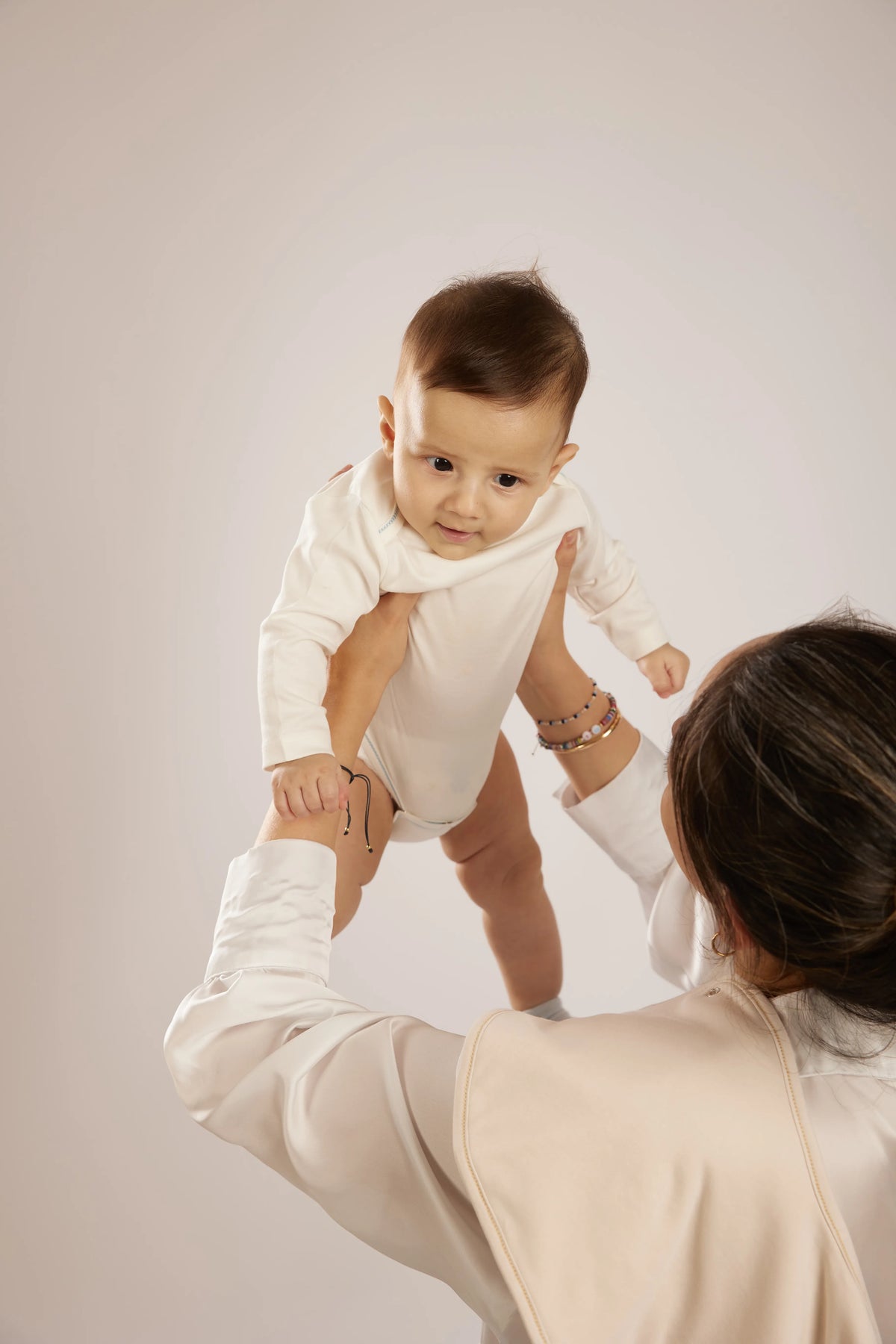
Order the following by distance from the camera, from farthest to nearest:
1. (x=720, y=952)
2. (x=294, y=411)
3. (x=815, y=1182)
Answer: (x=294, y=411), (x=720, y=952), (x=815, y=1182)

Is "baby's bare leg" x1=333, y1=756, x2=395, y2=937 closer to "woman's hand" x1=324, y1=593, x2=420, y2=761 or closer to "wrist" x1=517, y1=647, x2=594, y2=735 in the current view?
"woman's hand" x1=324, y1=593, x2=420, y2=761

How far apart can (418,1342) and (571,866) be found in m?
0.97

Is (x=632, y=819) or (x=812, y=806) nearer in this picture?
(x=812, y=806)

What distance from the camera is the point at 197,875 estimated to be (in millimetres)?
1898

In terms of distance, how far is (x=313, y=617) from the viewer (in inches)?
45.3

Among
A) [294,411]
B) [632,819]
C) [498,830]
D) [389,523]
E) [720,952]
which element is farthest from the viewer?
[294,411]

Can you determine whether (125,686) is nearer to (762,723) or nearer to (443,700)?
(443,700)

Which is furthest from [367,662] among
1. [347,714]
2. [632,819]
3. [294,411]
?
[294,411]

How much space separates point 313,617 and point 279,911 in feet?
1.16

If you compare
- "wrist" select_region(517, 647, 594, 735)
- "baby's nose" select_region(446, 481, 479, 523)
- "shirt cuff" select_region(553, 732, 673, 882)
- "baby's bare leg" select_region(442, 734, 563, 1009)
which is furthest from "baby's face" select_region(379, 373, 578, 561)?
"baby's bare leg" select_region(442, 734, 563, 1009)

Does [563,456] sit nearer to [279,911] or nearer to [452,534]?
[452,534]

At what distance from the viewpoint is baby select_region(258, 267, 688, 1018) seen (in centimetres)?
109

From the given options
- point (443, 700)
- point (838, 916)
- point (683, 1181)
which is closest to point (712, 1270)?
point (683, 1181)

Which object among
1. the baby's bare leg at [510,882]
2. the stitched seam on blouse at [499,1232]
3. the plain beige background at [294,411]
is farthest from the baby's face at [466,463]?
the plain beige background at [294,411]
